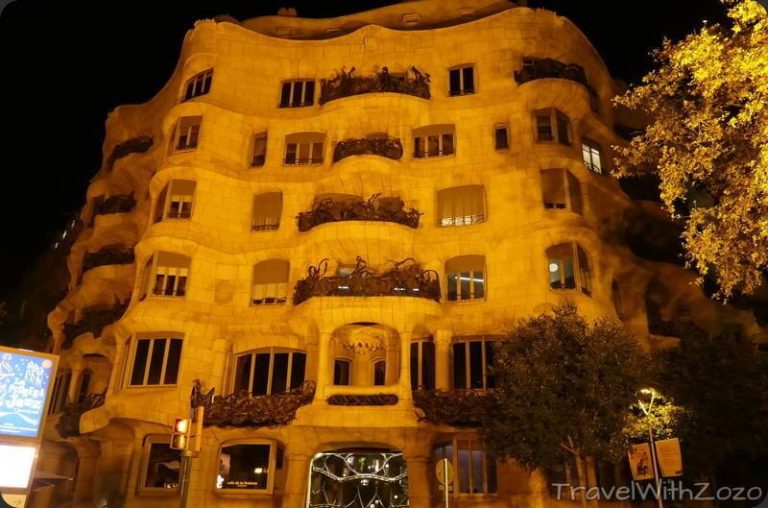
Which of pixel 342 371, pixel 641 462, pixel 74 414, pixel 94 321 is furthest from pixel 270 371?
pixel 641 462

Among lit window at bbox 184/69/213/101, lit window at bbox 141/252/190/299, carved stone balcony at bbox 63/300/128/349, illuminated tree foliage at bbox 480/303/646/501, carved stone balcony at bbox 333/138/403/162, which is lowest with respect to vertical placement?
illuminated tree foliage at bbox 480/303/646/501

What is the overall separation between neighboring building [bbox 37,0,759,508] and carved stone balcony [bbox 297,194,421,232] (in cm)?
15

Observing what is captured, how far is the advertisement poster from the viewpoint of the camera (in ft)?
31.0

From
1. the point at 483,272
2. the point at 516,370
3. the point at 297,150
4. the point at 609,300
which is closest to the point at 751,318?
the point at 609,300

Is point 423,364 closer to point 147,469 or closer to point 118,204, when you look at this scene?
point 147,469

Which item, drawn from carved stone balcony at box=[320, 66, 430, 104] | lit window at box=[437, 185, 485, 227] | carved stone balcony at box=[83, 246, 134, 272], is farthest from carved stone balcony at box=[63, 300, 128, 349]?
lit window at box=[437, 185, 485, 227]

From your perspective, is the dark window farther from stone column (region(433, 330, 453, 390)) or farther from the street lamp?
the street lamp

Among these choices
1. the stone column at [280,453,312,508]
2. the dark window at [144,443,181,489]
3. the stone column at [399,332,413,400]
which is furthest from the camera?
the dark window at [144,443,181,489]

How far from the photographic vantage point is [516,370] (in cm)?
2086

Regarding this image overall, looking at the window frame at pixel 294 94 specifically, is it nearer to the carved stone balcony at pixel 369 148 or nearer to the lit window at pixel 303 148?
the lit window at pixel 303 148

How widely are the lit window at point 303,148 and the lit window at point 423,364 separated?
34.0ft

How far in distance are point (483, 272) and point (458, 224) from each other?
2526mm

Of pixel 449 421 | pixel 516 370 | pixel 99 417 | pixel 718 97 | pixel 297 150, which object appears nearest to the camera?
pixel 718 97

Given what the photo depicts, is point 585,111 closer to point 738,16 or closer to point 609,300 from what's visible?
point 609,300
